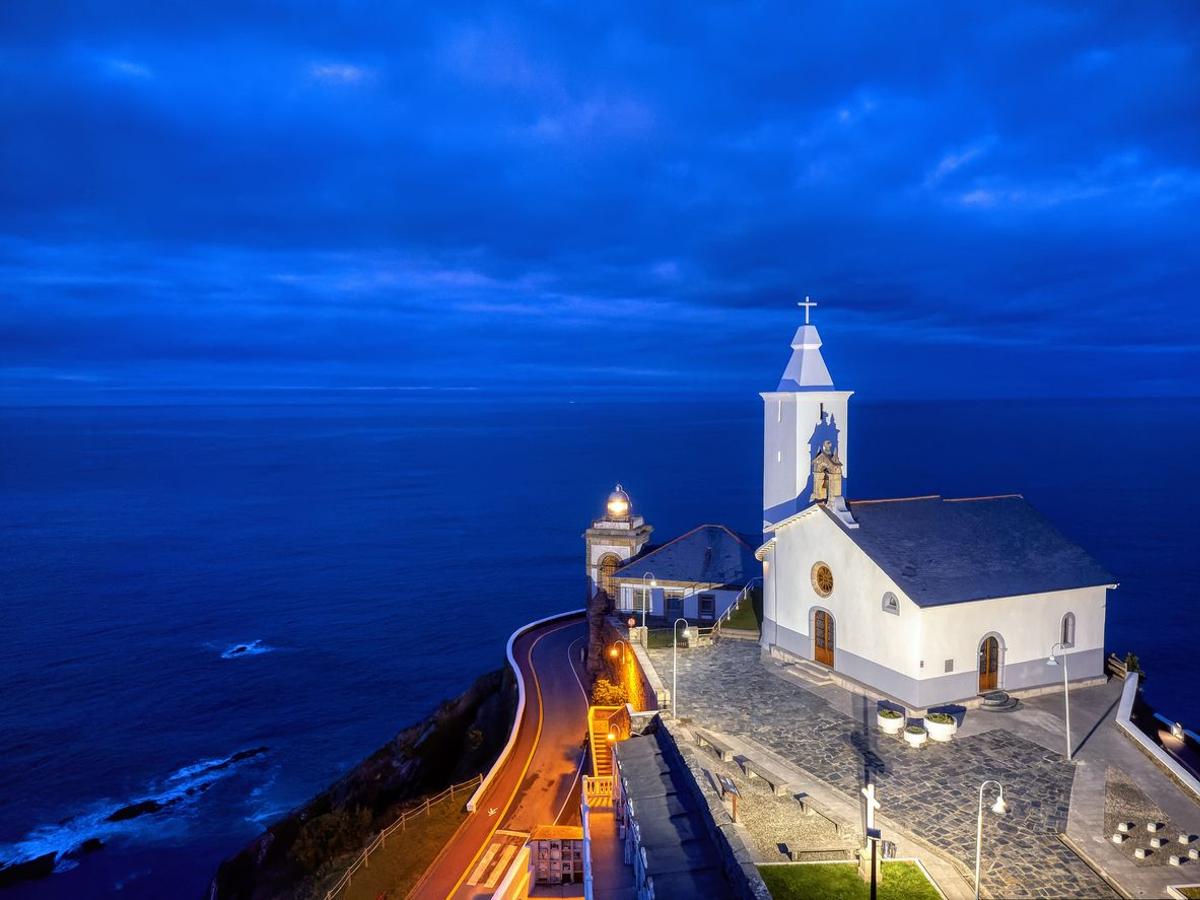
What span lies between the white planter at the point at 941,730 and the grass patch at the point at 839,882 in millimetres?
6973

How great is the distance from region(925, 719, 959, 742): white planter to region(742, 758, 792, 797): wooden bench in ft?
17.7

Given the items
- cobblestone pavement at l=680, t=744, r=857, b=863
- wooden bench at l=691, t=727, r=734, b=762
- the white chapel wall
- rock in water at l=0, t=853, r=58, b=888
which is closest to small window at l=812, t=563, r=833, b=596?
the white chapel wall

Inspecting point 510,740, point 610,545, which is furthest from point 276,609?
point 510,740

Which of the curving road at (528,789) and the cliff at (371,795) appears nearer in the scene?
the curving road at (528,789)

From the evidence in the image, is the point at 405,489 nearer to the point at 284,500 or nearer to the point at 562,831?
the point at 284,500

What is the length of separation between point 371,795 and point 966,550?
28.0 metres

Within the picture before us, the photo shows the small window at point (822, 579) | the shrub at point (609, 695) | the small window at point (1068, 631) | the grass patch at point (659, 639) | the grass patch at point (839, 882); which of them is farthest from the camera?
the grass patch at point (659, 639)

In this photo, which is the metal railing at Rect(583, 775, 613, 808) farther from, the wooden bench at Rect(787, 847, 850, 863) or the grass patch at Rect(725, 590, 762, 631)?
the grass patch at Rect(725, 590, 762, 631)

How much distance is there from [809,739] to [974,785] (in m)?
4.66

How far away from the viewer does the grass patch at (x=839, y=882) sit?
16469 millimetres

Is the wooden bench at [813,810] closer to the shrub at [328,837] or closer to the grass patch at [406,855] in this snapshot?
the grass patch at [406,855]

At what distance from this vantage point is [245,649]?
55.6 m


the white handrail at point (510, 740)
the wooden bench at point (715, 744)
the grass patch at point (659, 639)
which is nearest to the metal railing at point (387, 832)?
the white handrail at point (510, 740)

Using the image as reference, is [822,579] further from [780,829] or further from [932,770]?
[780,829]
